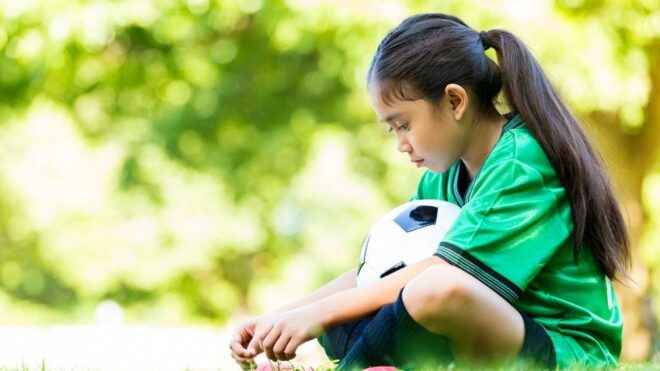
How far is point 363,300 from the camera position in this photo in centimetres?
328

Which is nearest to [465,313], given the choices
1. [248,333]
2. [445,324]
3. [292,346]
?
[445,324]

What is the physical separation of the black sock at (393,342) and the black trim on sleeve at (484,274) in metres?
0.20

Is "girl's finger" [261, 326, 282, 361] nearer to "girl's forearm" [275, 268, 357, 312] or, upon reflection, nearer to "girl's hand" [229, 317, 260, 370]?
"girl's hand" [229, 317, 260, 370]

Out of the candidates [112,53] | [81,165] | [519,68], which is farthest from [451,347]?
A: [81,165]

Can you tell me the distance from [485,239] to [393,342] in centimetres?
40

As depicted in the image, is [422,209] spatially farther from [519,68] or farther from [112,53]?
[112,53]

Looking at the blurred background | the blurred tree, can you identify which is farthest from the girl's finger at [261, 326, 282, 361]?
the blurred tree

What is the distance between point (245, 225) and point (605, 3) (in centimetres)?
739

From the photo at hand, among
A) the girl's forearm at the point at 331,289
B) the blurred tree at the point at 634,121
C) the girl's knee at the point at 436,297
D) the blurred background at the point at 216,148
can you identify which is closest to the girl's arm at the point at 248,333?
the girl's forearm at the point at 331,289

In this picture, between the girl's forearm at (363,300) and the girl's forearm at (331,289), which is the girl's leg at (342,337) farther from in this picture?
the girl's forearm at (331,289)

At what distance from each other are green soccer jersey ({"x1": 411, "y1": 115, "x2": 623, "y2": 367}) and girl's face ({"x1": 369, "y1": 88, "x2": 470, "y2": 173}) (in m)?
0.14

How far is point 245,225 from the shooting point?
14.9 metres

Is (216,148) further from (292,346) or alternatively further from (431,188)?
(292,346)

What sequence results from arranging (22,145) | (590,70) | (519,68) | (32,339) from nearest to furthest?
1. (519,68)
2. (590,70)
3. (32,339)
4. (22,145)
